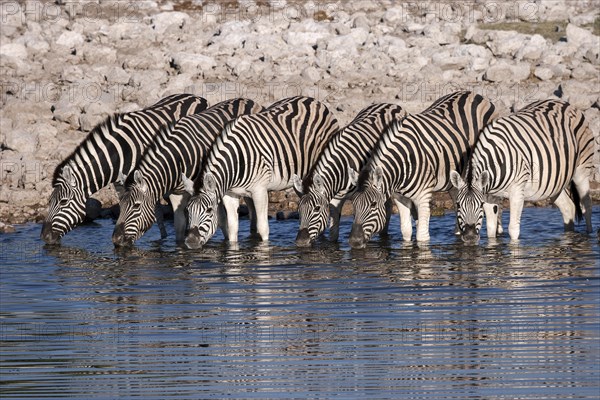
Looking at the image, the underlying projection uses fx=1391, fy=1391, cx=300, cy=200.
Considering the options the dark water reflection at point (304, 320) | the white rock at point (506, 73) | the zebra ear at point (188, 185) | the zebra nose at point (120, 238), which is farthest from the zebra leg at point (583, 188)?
the white rock at point (506, 73)

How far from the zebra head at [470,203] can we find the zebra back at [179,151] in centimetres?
305

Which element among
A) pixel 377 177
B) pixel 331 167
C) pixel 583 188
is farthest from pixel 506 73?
pixel 377 177

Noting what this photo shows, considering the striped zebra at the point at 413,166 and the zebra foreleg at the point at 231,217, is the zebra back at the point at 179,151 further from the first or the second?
the striped zebra at the point at 413,166

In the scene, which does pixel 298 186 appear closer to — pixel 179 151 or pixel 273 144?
pixel 273 144

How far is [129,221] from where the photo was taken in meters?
16.3

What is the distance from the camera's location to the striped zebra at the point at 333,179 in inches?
625

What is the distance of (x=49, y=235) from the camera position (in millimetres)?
16625

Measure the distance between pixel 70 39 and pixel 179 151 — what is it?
411 inches

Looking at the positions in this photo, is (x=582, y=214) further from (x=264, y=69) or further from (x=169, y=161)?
(x=264, y=69)

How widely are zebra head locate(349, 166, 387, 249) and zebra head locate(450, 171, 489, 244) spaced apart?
840mm

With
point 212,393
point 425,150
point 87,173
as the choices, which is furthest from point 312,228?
point 212,393

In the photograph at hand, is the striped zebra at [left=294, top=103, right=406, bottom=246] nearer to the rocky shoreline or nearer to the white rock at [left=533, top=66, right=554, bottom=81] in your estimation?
the rocky shoreline

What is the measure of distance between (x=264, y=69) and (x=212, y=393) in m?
16.0

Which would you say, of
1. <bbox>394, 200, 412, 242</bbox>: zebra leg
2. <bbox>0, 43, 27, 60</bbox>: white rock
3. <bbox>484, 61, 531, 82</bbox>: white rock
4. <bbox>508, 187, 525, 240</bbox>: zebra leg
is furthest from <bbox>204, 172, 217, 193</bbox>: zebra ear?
<bbox>0, 43, 27, 60</bbox>: white rock
